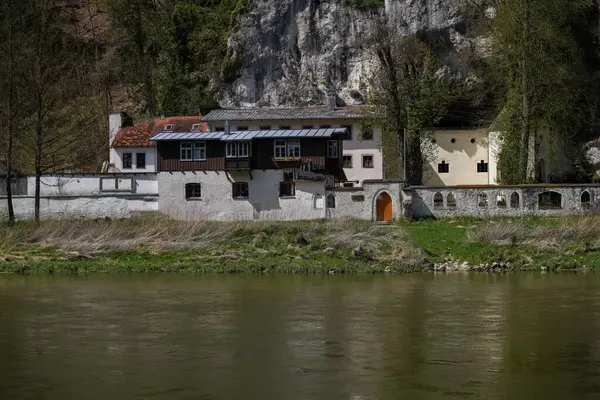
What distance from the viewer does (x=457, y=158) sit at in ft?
228

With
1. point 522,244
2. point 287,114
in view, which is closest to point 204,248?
point 522,244

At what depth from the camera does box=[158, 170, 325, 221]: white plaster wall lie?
187 ft

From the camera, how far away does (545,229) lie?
43188mm

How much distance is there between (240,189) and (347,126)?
45.6 ft

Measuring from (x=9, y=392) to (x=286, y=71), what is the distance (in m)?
60.1

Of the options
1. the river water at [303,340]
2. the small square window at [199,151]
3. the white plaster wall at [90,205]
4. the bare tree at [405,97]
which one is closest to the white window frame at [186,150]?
the small square window at [199,151]

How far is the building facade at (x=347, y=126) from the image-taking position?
6956 centimetres

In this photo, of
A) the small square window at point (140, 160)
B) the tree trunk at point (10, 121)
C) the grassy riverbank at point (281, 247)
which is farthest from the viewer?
the small square window at point (140, 160)

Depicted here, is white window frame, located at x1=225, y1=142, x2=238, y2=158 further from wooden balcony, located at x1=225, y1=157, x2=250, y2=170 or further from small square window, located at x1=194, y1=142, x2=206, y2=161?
small square window, located at x1=194, y1=142, x2=206, y2=161

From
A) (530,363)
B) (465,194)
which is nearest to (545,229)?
(465,194)

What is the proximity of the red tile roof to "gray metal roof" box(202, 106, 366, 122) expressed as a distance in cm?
125

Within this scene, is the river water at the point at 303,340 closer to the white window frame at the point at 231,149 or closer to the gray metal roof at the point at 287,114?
the white window frame at the point at 231,149

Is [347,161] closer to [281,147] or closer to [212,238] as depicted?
[281,147]

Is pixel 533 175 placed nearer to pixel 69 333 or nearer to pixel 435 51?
pixel 435 51
